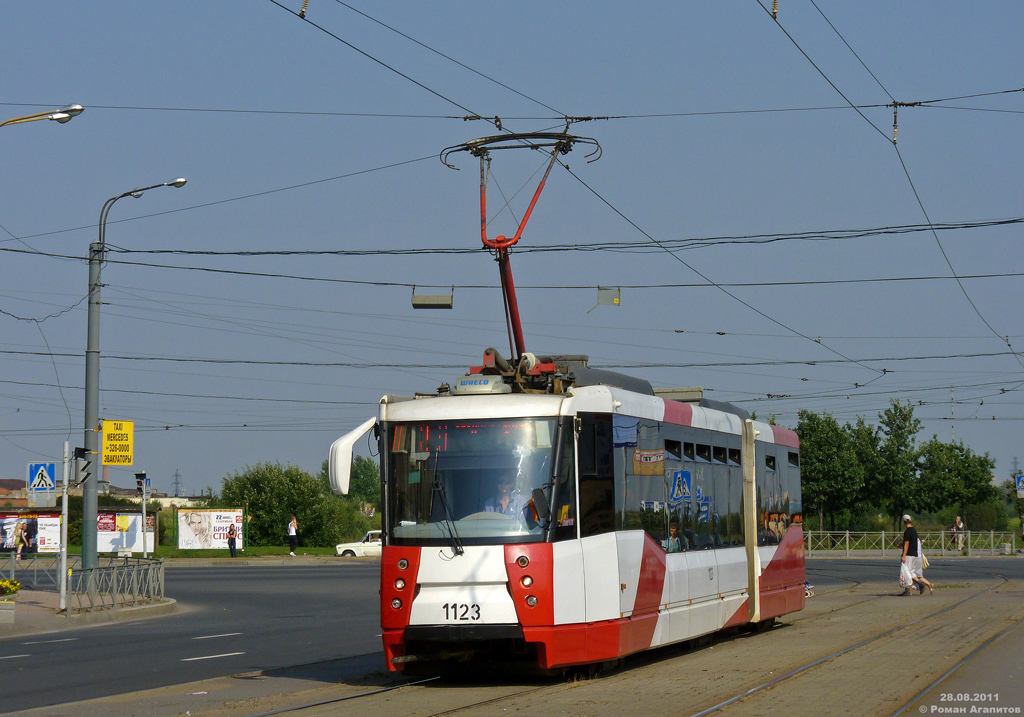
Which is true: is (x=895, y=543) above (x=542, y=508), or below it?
below

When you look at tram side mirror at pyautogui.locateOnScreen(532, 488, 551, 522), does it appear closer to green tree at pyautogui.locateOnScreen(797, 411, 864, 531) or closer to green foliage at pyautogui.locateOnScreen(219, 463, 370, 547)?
green tree at pyautogui.locateOnScreen(797, 411, 864, 531)

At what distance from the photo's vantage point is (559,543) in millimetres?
11070

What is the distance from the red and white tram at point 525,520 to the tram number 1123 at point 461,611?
1 cm

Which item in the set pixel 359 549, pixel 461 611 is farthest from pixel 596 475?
pixel 359 549

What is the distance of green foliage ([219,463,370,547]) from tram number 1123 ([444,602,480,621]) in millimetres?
59732

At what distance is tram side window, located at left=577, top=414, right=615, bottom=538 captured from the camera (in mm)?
11445

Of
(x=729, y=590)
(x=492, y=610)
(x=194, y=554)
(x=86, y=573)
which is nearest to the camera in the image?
(x=492, y=610)

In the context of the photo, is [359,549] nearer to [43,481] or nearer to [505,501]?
[43,481]

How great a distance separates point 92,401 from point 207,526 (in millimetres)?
31527

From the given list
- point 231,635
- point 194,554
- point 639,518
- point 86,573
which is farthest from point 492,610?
point 194,554

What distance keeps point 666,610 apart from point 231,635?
845 centimetres

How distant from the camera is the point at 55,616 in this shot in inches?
861

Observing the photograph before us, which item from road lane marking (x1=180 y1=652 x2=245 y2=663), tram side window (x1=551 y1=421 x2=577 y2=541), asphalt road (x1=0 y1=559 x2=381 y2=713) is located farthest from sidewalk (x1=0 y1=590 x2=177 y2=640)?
tram side window (x1=551 y1=421 x2=577 y2=541)

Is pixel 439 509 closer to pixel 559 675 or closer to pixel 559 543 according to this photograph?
pixel 559 543
